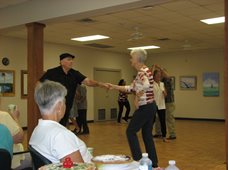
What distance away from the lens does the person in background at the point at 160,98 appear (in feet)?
22.5

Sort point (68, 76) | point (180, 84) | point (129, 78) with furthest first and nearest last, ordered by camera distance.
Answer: point (129, 78) → point (180, 84) → point (68, 76)

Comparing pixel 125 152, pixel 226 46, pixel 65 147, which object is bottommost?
pixel 125 152

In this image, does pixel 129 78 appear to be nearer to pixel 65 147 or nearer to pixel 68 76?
pixel 68 76

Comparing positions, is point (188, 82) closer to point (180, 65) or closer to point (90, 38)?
point (180, 65)

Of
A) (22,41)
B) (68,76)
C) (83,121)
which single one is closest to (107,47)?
(22,41)

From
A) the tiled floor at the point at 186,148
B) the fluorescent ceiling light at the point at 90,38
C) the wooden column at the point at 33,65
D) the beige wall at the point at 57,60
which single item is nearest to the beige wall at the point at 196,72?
the beige wall at the point at 57,60

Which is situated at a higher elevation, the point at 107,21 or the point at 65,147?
the point at 107,21

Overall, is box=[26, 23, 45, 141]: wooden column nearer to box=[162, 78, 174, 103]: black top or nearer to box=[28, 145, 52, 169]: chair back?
box=[162, 78, 174, 103]: black top

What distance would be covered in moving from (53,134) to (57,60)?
28.2 ft

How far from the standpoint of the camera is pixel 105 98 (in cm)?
1225

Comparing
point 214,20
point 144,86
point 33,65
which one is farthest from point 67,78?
point 214,20

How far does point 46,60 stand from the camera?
32.7ft

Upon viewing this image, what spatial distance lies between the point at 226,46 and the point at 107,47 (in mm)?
8079

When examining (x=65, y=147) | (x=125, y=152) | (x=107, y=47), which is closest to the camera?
(x=65, y=147)
